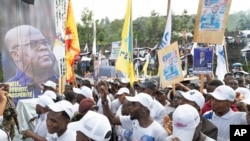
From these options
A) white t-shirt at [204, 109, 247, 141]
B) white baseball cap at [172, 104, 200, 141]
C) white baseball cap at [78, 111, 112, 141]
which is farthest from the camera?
white t-shirt at [204, 109, 247, 141]

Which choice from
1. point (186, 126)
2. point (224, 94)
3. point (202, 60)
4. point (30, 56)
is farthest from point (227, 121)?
point (30, 56)

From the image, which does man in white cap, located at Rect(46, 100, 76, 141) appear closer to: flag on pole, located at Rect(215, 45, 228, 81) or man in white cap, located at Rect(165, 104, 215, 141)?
man in white cap, located at Rect(165, 104, 215, 141)

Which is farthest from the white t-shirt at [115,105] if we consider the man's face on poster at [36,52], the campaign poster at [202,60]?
the man's face on poster at [36,52]

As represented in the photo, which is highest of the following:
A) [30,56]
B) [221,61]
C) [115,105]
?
[30,56]

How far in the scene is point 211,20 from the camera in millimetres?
7566

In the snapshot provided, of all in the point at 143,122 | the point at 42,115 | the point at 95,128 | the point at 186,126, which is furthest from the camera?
the point at 42,115

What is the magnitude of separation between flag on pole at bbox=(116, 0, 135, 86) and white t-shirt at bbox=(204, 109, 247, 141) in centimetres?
406

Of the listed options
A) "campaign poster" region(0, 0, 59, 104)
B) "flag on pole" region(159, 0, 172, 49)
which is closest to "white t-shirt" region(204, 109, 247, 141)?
"flag on pole" region(159, 0, 172, 49)

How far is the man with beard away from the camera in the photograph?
31.9 ft

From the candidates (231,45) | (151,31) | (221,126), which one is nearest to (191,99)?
(221,126)

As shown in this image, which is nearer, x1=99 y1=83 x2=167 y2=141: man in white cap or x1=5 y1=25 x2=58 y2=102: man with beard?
x1=99 y1=83 x2=167 y2=141: man in white cap

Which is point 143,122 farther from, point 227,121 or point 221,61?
point 221,61

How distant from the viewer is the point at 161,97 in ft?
22.6

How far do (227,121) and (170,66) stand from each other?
2.35m
